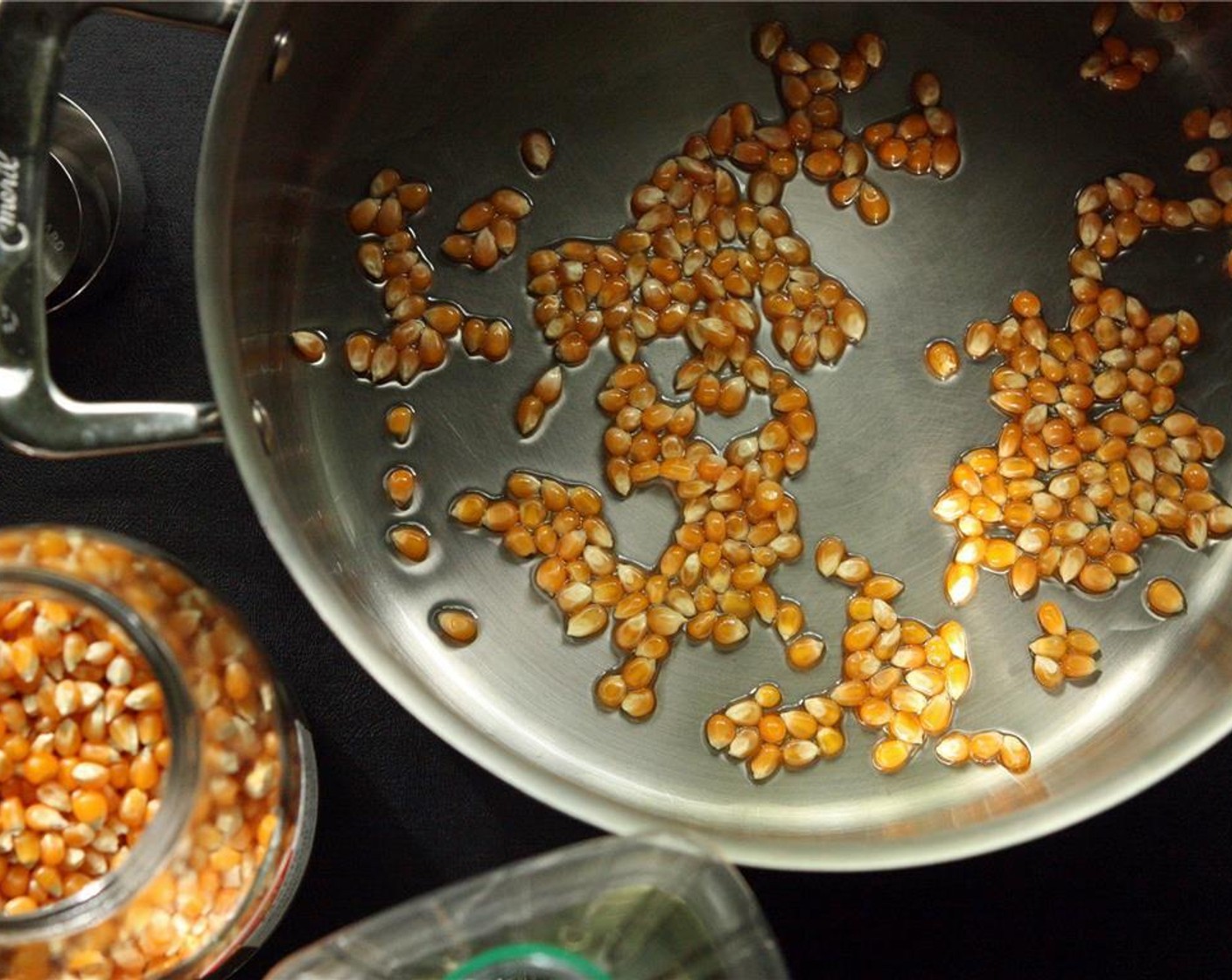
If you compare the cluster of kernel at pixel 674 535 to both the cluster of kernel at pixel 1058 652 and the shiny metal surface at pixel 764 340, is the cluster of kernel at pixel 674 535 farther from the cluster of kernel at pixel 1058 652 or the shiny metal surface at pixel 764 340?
the cluster of kernel at pixel 1058 652

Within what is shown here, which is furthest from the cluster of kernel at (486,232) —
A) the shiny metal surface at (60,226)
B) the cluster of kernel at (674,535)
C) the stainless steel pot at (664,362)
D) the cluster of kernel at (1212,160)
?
the cluster of kernel at (1212,160)

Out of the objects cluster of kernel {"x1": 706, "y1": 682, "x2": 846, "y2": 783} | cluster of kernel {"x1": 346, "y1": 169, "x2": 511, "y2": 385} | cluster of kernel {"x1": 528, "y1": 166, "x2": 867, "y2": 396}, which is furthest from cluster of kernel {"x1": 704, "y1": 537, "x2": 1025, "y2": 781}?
cluster of kernel {"x1": 346, "y1": 169, "x2": 511, "y2": 385}

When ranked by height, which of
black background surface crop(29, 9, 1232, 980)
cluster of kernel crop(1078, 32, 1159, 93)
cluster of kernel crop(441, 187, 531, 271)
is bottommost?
black background surface crop(29, 9, 1232, 980)

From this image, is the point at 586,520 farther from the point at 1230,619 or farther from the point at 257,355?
the point at 1230,619

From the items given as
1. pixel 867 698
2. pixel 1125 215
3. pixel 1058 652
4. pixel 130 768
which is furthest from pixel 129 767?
pixel 1125 215

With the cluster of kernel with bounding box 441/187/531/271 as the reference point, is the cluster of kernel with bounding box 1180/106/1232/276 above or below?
above

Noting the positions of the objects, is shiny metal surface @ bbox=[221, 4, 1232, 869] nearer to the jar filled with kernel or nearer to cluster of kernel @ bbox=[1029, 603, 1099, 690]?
cluster of kernel @ bbox=[1029, 603, 1099, 690]

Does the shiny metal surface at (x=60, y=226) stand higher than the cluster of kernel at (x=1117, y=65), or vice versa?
the cluster of kernel at (x=1117, y=65)
